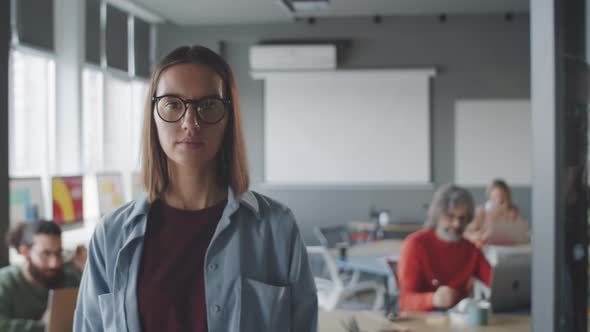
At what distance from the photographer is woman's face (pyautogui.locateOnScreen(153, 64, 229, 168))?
1148 millimetres

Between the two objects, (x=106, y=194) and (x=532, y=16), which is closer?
(x=532, y=16)

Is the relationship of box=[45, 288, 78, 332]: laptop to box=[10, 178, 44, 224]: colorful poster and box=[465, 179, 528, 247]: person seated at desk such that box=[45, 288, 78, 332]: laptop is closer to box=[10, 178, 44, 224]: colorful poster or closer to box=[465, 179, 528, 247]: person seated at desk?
box=[10, 178, 44, 224]: colorful poster

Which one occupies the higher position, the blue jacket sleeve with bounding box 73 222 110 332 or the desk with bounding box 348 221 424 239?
the blue jacket sleeve with bounding box 73 222 110 332

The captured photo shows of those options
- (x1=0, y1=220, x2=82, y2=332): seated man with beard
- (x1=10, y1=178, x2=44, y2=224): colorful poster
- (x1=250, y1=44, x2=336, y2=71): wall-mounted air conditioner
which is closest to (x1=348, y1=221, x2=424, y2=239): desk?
(x1=250, y1=44, x2=336, y2=71): wall-mounted air conditioner

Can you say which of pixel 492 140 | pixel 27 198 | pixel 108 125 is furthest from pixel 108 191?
pixel 492 140

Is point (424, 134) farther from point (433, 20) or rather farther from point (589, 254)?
point (589, 254)

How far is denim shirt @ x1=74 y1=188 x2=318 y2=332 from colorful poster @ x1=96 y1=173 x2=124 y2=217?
16.5 feet

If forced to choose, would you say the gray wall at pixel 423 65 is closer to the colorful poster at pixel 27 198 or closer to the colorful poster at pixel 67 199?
the colorful poster at pixel 67 199

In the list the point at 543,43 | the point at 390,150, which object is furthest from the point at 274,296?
the point at 390,150

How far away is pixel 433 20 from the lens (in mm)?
8102

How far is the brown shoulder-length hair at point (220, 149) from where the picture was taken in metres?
1.20

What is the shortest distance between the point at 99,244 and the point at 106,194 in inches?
207

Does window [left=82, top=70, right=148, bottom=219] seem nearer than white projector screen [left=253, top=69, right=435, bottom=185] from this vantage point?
Yes

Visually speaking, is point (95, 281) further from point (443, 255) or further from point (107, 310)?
point (443, 255)
